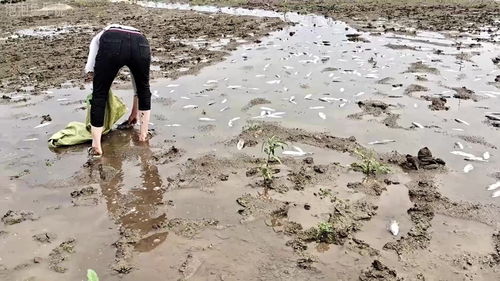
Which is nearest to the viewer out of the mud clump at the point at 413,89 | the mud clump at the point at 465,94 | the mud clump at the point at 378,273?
the mud clump at the point at 378,273

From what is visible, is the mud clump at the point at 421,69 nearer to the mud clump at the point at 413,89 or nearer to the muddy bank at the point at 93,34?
the mud clump at the point at 413,89

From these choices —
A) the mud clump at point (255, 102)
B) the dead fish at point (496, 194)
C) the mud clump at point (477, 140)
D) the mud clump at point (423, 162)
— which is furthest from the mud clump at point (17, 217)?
the mud clump at point (477, 140)

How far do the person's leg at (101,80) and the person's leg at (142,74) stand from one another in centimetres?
25

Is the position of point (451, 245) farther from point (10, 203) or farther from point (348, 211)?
point (10, 203)

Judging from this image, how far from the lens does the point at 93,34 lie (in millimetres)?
18000

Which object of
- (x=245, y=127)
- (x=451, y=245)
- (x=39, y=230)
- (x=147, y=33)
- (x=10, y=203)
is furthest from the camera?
(x=147, y=33)

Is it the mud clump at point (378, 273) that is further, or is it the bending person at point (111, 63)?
the bending person at point (111, 63)

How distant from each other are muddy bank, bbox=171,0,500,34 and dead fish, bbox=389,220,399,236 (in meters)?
13.3

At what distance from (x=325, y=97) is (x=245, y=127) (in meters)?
2.38

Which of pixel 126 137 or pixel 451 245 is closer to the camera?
pixel 451 245

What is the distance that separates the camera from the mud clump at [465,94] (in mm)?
9664

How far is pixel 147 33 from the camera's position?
59.3ft

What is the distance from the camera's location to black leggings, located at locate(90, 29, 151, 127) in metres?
6.82

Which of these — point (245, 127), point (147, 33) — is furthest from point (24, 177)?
point (147, 33)
